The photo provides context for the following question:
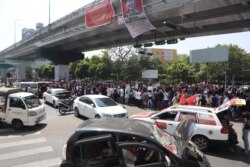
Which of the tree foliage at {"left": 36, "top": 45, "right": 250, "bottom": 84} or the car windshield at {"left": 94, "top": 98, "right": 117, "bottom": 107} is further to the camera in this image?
the tree foliage at {"left": 36, "top": 45, "right": 250, "bottom": 84}

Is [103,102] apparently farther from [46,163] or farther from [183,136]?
[183,136]

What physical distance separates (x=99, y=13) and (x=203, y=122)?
58.0ft

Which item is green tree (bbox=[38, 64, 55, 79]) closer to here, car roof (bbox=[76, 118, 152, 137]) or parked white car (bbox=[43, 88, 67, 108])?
parked white car (bbox=[43, 88, 67, 108])

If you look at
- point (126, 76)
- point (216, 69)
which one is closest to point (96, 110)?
point (126, 76)

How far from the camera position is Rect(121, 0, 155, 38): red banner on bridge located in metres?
21.2

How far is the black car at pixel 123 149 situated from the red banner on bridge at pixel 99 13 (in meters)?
20.0

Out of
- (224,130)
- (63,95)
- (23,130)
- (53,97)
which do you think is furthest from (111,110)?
(53,97)

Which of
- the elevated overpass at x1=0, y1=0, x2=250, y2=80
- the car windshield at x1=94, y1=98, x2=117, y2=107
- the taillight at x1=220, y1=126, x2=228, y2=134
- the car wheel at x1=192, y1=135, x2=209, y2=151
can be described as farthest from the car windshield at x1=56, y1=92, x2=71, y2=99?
the taillight at x1=220, y1=126, x2=228, y2=134

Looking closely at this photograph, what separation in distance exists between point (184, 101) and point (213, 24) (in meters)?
9.59

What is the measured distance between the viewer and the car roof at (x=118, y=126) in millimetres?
5500

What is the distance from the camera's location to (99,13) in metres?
26.3

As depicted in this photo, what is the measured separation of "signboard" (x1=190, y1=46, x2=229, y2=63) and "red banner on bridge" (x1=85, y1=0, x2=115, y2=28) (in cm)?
1351

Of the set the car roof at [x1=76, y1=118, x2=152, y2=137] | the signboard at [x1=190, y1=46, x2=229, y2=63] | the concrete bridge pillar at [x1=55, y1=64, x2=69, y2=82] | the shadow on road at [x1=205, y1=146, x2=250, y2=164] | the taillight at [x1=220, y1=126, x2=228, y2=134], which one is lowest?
the shadow on road at [x1=205, y1=146, x2=250, y2=164]

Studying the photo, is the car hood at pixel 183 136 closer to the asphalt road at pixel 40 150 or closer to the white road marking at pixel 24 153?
the asphalt road at pixel 40 150
